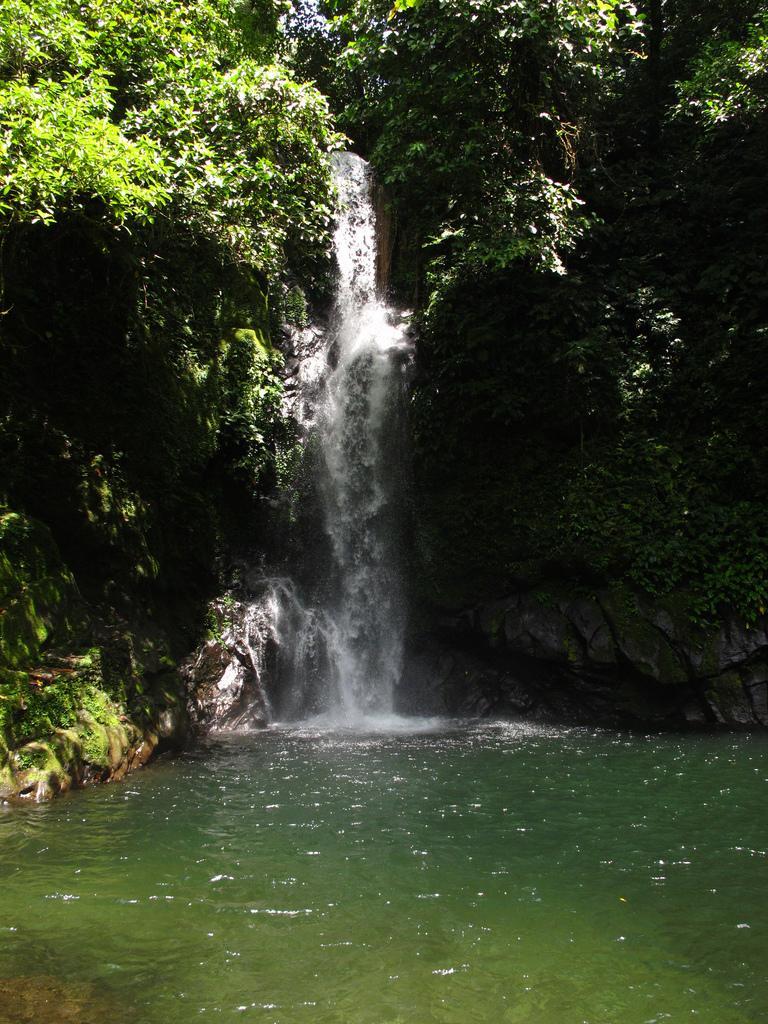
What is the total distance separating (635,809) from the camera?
246 inches

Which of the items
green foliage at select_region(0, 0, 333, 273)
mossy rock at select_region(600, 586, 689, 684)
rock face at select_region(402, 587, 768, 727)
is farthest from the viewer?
mossy rock at select_region(600, 586, 689, 684)

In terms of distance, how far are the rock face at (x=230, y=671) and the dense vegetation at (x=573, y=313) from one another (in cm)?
316

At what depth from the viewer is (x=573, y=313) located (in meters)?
12.2

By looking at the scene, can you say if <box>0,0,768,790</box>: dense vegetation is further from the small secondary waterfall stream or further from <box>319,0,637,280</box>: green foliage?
the small secondary waterfall stream

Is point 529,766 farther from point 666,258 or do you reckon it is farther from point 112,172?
point 666,258

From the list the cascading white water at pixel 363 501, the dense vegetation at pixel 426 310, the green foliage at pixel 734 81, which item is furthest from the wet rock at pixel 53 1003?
the green foliage at pixel 734 81

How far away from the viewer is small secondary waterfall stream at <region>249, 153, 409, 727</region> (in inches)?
458

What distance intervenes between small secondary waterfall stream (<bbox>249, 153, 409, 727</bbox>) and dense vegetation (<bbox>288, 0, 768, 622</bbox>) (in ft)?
2.54

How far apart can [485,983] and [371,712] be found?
26.7 feet

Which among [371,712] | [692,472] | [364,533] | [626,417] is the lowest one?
[371,712]

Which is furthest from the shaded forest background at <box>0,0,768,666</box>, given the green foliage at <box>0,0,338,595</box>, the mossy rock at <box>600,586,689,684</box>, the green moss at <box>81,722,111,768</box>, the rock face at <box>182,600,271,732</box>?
the green moss at <box>81,722,111,768</box>

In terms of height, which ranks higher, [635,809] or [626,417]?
[626,417]

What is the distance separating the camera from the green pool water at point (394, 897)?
3.35 meters

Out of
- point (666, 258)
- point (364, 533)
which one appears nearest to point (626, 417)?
point (666, 258)
